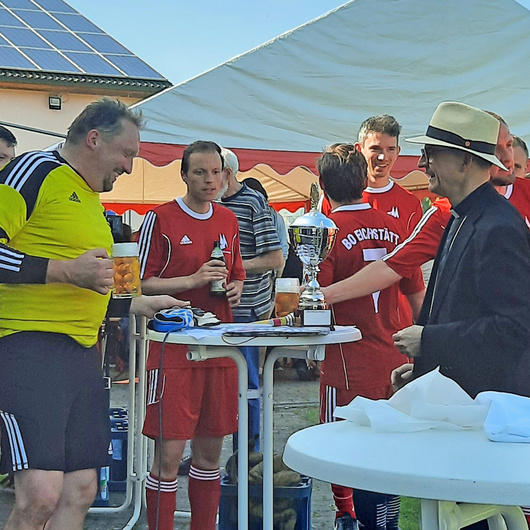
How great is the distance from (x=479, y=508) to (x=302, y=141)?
6.17 metres

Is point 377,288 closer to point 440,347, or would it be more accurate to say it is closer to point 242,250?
point 440,347

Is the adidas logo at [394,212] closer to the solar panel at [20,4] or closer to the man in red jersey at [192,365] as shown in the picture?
the man in red jersey at [192,365]

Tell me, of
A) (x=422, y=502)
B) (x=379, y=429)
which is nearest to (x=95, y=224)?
(x=379, y=429)

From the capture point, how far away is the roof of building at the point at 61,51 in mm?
18922

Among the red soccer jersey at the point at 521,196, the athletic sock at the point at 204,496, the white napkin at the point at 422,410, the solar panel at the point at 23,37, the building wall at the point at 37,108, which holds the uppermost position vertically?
the solar panel at the point at 23,37

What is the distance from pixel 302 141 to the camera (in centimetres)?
762

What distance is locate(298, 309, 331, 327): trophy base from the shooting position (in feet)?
10.8

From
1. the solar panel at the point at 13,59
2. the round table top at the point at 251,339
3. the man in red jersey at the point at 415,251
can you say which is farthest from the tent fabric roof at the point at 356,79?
the solar panel at the point at 13,59

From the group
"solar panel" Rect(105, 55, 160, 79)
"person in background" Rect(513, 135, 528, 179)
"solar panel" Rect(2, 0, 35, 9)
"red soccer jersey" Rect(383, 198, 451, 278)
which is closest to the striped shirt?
"person in background" Rect(513, 135, 528, 179)

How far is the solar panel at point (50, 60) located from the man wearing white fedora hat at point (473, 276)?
17.1 m

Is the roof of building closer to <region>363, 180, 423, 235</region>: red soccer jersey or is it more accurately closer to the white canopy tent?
the white canopy tent

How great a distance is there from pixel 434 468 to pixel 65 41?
19.6 metres

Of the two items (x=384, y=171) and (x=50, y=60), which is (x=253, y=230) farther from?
(x=50, y=60)

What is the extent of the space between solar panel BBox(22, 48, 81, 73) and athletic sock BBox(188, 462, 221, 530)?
16.1 meters
